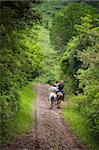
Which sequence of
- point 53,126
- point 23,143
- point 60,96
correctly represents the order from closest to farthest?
point 23,143
point 53,126
point 60,96

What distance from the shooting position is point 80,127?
23.4 m

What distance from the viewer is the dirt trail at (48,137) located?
17694 millimetres

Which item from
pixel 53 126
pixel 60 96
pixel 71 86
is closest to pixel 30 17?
pixel 53 126

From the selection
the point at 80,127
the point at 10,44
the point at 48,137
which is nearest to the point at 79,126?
the point at 80,127

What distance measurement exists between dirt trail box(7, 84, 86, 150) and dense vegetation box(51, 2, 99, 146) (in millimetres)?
1375

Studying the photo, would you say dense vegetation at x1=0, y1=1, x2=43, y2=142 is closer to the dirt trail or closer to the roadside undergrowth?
the dirt trail

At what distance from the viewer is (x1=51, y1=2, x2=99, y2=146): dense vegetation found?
20719 mm

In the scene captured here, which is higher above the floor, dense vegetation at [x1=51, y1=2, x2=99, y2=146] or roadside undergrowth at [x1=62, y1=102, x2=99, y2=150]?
dense vegetation at [x1=51, y1=2, x2=99, y2=146]

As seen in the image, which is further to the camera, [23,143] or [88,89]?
[88,89]

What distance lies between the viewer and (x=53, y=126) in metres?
22.2

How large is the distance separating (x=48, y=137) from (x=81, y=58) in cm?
557

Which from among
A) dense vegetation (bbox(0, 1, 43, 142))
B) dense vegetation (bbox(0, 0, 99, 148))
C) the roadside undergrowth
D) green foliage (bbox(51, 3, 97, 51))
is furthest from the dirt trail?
green foliage (bbox(51, 3, 97, 51))

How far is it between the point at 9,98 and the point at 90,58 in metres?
5.94

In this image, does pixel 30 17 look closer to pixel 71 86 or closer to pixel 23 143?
pixel 23 143
